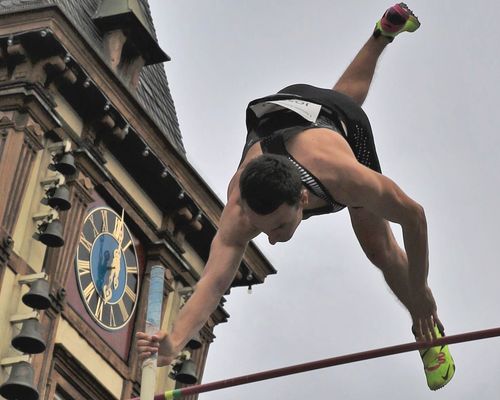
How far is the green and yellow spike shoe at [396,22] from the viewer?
1284cm

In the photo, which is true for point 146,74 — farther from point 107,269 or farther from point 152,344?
point 152,344

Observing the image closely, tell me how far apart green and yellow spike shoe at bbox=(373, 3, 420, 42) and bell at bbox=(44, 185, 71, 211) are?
11.1m

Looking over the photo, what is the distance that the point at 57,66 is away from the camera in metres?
24.5

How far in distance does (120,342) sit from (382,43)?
13283 mm

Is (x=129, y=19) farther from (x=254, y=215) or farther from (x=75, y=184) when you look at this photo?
(x=254, y=215)

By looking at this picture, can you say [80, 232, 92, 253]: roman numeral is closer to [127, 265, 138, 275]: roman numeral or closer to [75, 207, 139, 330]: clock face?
[75, 207, 139, 330]: clock face

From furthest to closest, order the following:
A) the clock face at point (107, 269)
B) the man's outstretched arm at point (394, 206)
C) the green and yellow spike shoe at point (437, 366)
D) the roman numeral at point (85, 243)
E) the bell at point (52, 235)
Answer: the roman numeral at point (85, 243) < the clock face at point (107, 269) < the bell at point (52, 235) < the green and yellow spike shoe at point (437, 366) < the man's outstretched arm at point (394, 206)

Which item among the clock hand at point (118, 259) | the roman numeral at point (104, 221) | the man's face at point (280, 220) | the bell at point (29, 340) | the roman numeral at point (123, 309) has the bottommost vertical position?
the man's face at point (280, 220)

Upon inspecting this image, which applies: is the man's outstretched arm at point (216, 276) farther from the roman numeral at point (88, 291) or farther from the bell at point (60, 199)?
the roman numeral at point (88, 291)

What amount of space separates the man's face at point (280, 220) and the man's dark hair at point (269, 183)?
0.04m

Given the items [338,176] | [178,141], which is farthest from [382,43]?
[178,141]

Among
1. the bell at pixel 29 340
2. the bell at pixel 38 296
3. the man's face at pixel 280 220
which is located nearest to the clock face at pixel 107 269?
the bell at pixel 38 296

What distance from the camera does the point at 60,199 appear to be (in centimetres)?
2355

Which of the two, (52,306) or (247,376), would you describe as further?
(52,306)
